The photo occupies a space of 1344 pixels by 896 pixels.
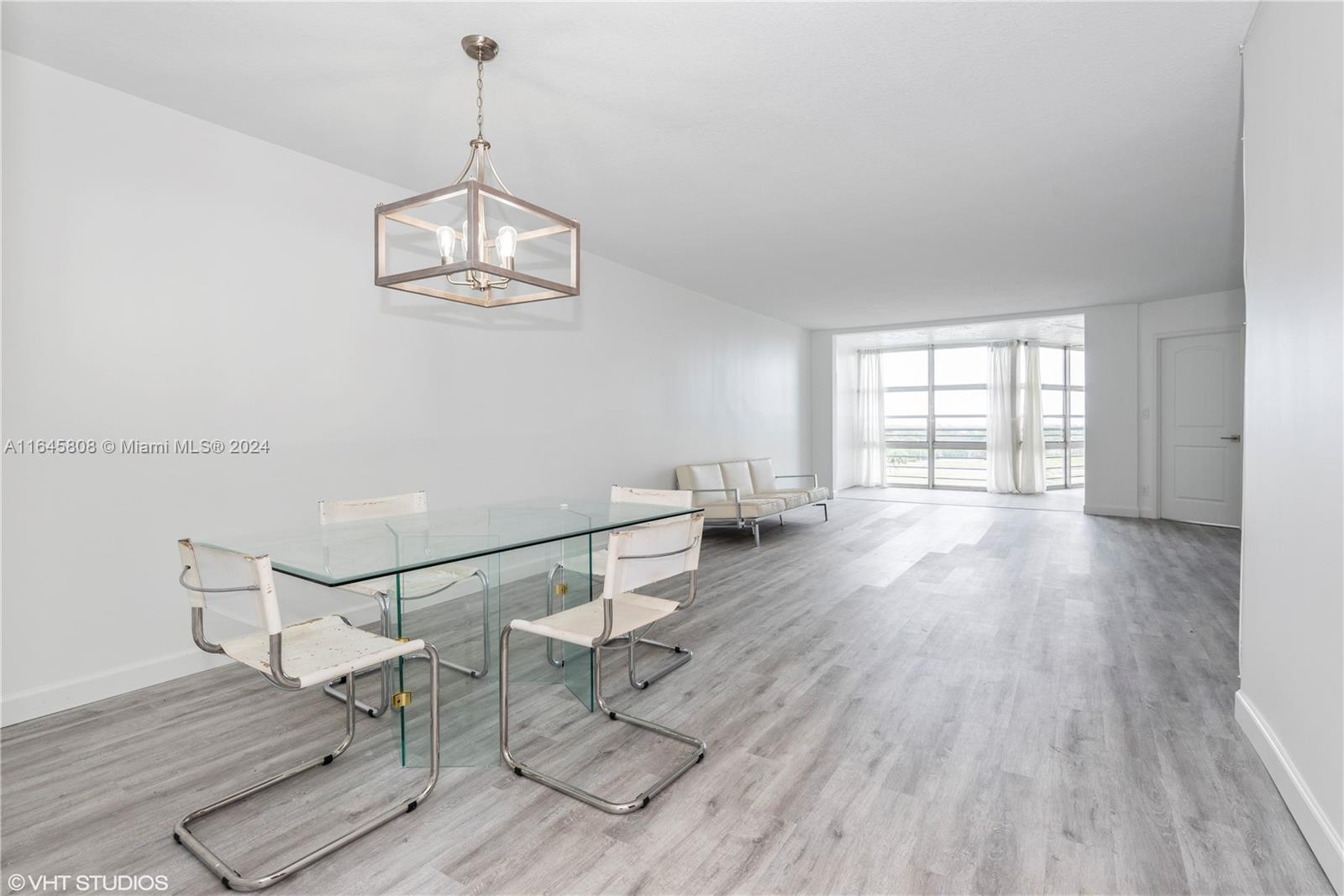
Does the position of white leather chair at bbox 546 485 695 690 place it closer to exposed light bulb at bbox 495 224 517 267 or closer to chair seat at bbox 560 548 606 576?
chair seat at bbox 560 548 606 576

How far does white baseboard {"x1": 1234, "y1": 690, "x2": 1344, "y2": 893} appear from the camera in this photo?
1.52 metres

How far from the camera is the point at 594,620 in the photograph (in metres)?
2.18

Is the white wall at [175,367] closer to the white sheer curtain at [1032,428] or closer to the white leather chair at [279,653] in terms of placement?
the white leather chair at [279,653]

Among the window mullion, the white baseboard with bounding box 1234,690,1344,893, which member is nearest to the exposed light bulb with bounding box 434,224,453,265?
the white baseboard with bounding box 1234,690,1344,893

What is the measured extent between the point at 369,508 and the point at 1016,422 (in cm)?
969

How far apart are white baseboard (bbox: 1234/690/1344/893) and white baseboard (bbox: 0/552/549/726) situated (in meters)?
2.40

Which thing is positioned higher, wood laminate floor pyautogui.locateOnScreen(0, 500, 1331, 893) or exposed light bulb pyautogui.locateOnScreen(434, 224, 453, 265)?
exposed light bulb pyautogui.locateOnScreen(434, 224, 453, 265)

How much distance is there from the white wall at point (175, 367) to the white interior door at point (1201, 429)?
7107 mm

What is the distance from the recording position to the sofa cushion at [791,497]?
654 cm

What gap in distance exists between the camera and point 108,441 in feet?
8.80

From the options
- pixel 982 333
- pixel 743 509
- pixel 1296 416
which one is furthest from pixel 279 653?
pixel 982 333

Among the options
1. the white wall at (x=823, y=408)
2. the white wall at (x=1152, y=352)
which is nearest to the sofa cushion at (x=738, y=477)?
the white wall at (x=823, y=408)

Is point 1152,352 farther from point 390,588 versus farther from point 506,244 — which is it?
point 390,588

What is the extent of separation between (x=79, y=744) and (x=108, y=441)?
119 centimetres
